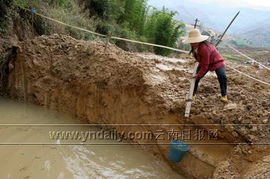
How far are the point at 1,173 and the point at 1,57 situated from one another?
3235 mm

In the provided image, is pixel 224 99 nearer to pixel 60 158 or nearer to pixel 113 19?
pixel 60 158

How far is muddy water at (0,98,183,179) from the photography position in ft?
12.1

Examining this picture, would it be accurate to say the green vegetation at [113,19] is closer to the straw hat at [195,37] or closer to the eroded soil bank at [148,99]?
the eroded soil bank at [148,99]

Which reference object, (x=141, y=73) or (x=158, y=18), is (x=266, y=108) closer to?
(x=141, y=73)

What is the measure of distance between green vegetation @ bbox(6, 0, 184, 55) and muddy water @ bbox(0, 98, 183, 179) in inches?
130

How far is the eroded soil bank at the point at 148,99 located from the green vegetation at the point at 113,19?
1.54 meters

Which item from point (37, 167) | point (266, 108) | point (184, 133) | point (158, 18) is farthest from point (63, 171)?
point (158, 18)

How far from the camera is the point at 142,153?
4.47 metres

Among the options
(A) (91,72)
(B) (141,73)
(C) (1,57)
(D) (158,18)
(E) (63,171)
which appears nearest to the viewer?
(E) (63,171)

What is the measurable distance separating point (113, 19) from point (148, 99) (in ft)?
31.7

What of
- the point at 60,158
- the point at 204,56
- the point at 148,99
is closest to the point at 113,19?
the point at 148,99

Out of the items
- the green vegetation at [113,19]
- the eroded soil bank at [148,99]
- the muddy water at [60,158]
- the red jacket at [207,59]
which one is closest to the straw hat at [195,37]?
the red jacket at [207,59]

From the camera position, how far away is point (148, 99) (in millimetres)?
4488

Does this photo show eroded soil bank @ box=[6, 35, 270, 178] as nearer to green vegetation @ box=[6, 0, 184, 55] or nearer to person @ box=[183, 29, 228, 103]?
person @ box=[183, 29, 228, 103]
